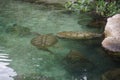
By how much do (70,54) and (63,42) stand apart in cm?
89

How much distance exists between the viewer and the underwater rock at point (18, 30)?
8.05 metres

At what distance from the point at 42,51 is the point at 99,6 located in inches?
140

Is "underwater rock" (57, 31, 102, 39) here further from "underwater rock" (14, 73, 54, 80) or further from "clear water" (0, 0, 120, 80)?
"underwater rock" (14, 73, 54, 80)

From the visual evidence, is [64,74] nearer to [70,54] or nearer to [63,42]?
[70,54]

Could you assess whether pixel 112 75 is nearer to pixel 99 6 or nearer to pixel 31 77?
pixel 31 77

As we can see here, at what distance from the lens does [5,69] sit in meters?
5.77

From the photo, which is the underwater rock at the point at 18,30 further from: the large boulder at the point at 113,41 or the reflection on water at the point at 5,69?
the large boulder at the point at 113,41

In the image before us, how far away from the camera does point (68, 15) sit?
32.6 feet

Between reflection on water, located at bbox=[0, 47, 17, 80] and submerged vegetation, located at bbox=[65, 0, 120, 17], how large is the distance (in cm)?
393

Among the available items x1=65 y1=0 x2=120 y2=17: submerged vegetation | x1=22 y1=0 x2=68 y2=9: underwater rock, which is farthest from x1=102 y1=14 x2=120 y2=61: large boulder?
x1=22 y1=0 x2=68 y2=9: underwater rock

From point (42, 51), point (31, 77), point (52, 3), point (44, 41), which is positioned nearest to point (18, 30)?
point (44, 41)

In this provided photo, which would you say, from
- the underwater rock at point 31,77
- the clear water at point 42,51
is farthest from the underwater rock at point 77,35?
the underwater rock at point 31,77

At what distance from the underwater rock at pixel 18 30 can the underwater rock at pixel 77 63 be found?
6.99 feet

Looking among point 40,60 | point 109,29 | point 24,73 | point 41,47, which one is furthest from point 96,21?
point 24,73
